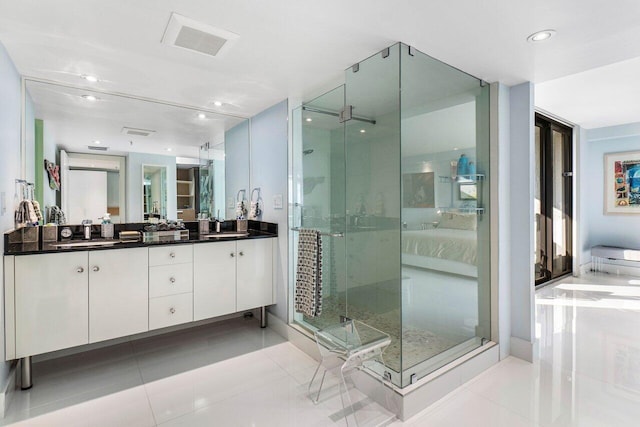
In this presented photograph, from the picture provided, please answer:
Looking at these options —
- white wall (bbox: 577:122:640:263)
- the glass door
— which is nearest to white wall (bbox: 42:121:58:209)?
the glass door

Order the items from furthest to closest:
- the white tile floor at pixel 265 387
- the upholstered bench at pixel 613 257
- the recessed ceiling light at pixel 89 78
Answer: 1. the upholstered bench at pixel 613 257
2. the recessed ceiling light at pixel 89 78
3. the white tile floor at pixel 265 387

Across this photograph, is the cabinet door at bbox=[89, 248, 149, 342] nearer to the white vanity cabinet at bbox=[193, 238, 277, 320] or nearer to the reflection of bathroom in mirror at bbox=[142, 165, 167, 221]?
the white vanity cabinet at bbox=[193, 238, 277, 320]

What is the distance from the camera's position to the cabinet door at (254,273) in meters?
3.08

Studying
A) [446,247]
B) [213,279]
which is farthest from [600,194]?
[213,279]

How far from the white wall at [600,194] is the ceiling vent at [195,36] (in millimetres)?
5595

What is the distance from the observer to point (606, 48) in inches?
80.0

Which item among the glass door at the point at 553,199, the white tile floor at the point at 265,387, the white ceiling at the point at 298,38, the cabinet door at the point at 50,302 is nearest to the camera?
the white ceiling at the point at 298,38

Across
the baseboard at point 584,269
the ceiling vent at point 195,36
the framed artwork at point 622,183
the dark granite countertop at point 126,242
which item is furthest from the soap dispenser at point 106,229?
the framed artwork at point 622,183

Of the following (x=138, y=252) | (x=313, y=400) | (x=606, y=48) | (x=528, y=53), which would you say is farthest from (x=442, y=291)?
(x=138, y=252)

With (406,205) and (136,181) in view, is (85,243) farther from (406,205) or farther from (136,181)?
(406,205)

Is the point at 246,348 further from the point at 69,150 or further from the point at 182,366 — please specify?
the point at 69,150

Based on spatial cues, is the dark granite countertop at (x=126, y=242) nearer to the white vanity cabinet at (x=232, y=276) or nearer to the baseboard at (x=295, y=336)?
the white vanity cabinet at (x=232, y=276)

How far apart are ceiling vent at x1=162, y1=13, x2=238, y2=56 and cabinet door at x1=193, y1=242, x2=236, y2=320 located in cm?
160

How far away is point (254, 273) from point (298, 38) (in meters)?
2.14
